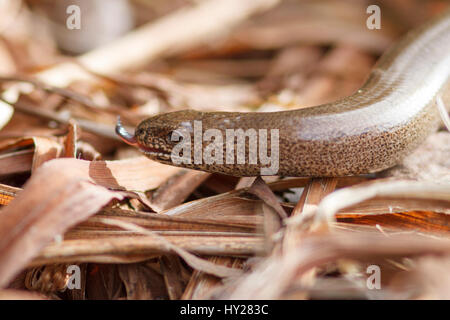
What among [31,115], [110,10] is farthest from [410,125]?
[110,10]

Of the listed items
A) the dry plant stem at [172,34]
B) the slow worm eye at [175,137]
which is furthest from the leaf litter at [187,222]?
the dry plant stem at [172,34]

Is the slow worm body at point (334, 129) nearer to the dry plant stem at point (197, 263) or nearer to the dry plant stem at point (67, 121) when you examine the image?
the dry plant stem at point (67, 121)

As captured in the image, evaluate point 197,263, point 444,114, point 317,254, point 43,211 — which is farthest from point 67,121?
point 444,114

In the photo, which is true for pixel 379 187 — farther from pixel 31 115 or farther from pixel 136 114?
pixel 31 115

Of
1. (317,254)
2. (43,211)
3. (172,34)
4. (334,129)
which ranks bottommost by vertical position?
(317,254)

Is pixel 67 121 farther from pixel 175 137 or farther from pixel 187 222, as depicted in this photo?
pixel 187 222

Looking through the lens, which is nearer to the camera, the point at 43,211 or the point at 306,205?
the point at 43,211
